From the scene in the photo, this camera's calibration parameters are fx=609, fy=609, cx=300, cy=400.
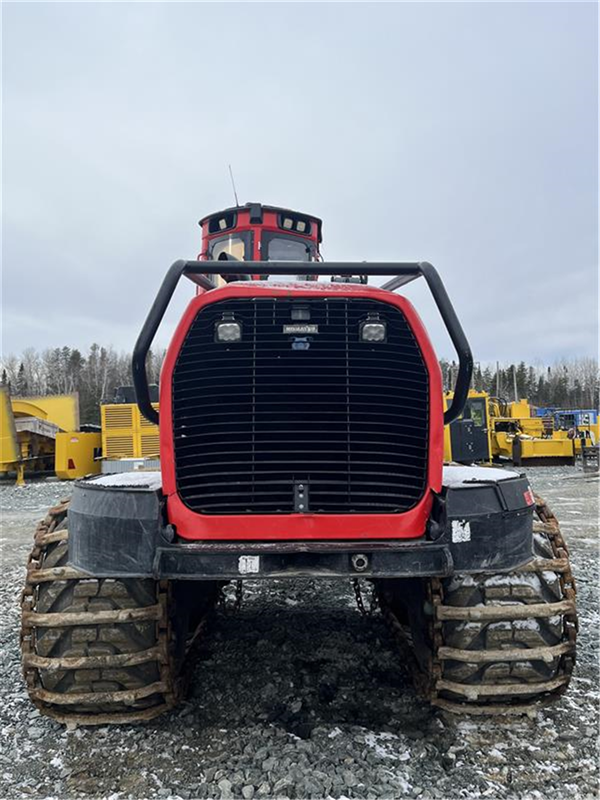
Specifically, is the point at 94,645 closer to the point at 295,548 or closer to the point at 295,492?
the point at 295,548

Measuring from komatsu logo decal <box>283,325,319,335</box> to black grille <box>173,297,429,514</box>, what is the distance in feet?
0.08

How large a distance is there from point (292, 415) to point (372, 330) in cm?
53

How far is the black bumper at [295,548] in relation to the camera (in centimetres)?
263

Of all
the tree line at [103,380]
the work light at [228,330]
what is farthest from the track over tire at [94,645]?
the tree line at [103,380]

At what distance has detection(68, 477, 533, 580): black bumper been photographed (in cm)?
263

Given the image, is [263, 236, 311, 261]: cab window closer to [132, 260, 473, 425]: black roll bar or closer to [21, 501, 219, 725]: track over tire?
[132, 260, 473, 425]: black roll bar

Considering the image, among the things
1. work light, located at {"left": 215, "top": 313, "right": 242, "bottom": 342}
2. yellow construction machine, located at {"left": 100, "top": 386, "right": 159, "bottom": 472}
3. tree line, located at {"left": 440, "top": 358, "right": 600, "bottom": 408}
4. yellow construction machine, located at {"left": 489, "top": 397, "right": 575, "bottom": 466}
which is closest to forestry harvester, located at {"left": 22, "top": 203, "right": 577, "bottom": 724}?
work light, located at {"left": 215, "top": 313, "right": 242, "bottom": 342}

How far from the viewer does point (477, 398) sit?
19031 mm

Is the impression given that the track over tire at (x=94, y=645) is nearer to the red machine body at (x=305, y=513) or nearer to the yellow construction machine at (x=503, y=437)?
the red machine body at (x=305, y=513)

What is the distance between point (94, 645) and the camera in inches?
115

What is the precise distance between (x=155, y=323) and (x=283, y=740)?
2055 millimetres

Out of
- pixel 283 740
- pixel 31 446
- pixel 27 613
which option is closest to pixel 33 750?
pixel 27 613

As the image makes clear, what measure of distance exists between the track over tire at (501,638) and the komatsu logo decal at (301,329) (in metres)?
1.34

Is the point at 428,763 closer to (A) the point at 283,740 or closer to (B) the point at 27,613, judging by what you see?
(A) the point at 283,740
